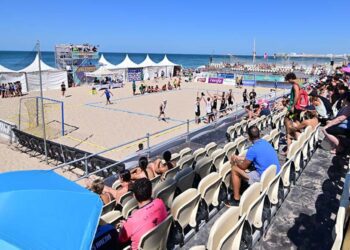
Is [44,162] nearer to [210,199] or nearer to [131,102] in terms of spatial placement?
[210,199]

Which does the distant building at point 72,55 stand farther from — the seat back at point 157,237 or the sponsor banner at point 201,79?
the seat back at point 157,237

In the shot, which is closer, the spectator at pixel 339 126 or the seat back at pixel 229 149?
the spectator at pixel 339 126

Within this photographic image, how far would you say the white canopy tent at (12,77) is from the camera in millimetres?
29578

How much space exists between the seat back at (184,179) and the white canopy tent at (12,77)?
30176 millimetres

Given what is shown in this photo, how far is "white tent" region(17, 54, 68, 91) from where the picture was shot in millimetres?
31219

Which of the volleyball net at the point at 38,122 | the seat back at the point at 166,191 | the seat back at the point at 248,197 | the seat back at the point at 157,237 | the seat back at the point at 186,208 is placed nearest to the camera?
the seat back at the point at 157,237

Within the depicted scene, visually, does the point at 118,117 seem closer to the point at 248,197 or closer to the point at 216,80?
the point at 248,197

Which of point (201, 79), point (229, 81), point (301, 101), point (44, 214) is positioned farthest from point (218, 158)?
point (201, 79)

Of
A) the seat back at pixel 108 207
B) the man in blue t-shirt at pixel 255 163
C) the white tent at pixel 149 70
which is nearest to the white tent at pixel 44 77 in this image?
the white tent at pixel 149 70

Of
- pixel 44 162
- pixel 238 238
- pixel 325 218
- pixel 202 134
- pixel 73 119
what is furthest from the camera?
pixel 73 119

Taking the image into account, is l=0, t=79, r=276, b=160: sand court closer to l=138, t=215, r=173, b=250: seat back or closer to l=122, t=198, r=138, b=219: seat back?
l=122, t=198, r=138, b=219: seat back

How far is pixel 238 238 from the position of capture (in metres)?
2.98

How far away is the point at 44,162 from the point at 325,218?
11.4 m

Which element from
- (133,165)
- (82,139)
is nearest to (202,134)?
(133,165)
